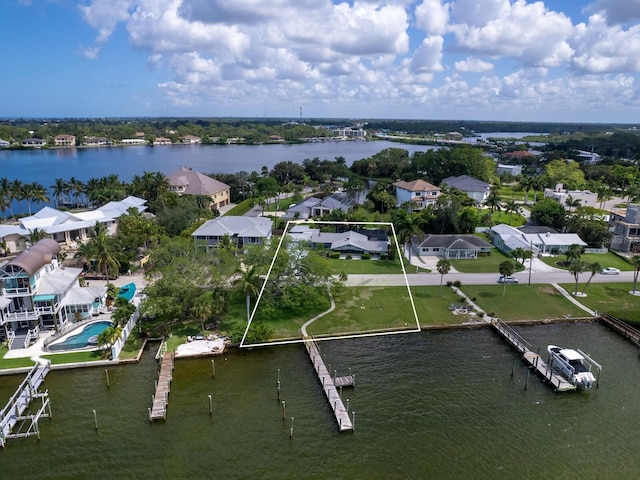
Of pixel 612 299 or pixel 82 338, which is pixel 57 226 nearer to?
pixel 82 338

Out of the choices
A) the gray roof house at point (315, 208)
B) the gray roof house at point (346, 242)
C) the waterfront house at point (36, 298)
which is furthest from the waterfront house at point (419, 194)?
the waterfront house at point (36, 298)

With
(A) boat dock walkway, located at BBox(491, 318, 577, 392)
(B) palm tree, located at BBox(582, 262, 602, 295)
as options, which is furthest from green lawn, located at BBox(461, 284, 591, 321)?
(B) palm tree, located at BBox(582, 262, 602, 295)

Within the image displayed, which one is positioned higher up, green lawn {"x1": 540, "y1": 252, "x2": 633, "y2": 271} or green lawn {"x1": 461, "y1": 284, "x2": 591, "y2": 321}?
green lawn {"x1": 540, "y1": 252, "x2": 633, "y2": 271}

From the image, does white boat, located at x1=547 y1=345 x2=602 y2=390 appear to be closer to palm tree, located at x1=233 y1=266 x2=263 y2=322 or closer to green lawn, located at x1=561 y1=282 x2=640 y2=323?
green lawn, located at x1=561 y1=282 x2=640 y2=323

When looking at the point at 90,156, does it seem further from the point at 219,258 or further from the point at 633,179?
the point at 633,179

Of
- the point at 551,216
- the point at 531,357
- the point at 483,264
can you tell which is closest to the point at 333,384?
the point at 531,357
